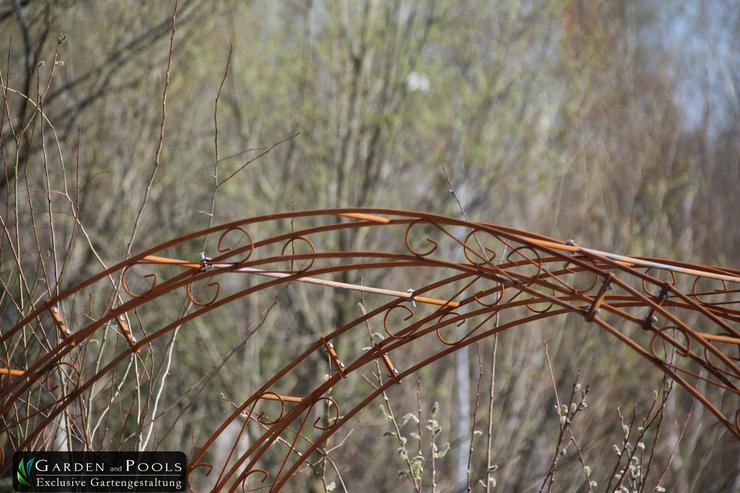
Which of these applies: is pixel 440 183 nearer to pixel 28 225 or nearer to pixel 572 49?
pixel 572 49

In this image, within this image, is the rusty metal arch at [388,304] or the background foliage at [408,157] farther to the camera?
the background foliage at [408,157]

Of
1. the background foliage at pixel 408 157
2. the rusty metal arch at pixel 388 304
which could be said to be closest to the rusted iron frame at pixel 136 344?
the rusty metal arch at pixel 388 304

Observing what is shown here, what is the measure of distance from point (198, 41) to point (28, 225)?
2.16 m

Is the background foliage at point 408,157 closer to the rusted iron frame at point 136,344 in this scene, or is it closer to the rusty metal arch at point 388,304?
the rusty metal arch at point 388,304

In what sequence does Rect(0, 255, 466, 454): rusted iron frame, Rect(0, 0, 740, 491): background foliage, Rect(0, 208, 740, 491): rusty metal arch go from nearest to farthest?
Rect(0, 208, 740, 491): rusty metal arch, Rect(0, 255, 466, 454): rusted iron frame, Rect(0, 0, 740, 491): background foliage

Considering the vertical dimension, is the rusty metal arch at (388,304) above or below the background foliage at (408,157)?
below

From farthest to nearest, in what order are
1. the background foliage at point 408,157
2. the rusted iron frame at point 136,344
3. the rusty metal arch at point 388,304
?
the background foliage at point 408,157 → the rusted iron frame at point 136,344 → the rusty metal arch at point 388,304

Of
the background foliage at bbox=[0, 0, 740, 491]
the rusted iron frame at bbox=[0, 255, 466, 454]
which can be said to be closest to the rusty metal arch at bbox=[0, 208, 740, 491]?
the rusted iron frame at bbox=[0, 255, 466, 454]

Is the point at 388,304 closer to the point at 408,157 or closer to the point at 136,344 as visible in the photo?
the point at 136,344

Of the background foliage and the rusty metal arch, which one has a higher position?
the background foliage

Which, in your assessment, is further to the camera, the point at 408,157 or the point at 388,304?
the point at 408,157

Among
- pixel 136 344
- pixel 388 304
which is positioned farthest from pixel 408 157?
pixel 136 344

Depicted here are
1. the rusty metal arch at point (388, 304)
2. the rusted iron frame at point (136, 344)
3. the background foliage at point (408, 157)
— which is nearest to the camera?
the rusty metal arch at point (388, 304)

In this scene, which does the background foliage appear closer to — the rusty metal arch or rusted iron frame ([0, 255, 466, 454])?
the rusty metal arch
